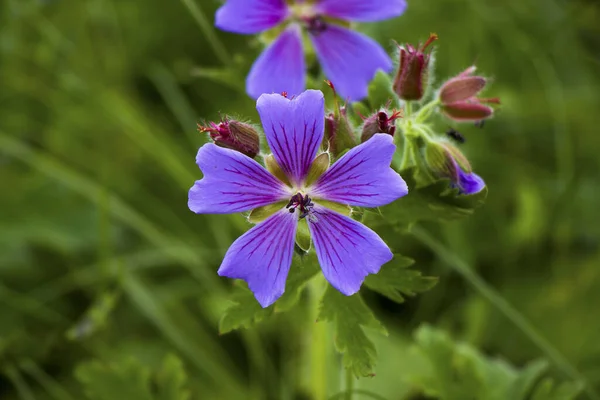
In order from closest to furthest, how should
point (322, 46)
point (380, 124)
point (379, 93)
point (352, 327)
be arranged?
1. point (380, 124)
2. point (352, 327)
3. point (379, 93)
4. point (322, 46)

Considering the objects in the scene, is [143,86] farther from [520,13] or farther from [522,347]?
[522,347]

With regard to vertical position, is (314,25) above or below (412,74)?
above

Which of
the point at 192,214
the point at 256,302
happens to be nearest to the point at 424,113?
the point at 256,302

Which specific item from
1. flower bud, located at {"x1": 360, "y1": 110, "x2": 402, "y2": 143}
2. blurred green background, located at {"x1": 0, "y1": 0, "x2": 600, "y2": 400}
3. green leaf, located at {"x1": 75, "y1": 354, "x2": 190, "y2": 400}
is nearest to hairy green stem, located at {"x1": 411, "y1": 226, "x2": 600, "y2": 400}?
blurred green background, located at {"x1": 0, "y1": 0, "x2": 600, "y2": 400}

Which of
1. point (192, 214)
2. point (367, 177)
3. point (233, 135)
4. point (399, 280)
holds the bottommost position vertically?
point (399, 280)

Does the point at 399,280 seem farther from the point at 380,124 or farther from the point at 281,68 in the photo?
the point at 281,68

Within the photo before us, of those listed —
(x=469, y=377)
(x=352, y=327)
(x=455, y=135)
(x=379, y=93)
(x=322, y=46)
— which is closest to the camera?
(x=352, y=327)

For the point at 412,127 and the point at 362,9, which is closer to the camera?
the point at 412,127

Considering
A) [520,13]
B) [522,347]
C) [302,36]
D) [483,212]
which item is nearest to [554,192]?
[483,212]

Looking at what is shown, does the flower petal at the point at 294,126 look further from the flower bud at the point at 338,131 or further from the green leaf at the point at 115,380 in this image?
the green leaf at the point at 115,380
